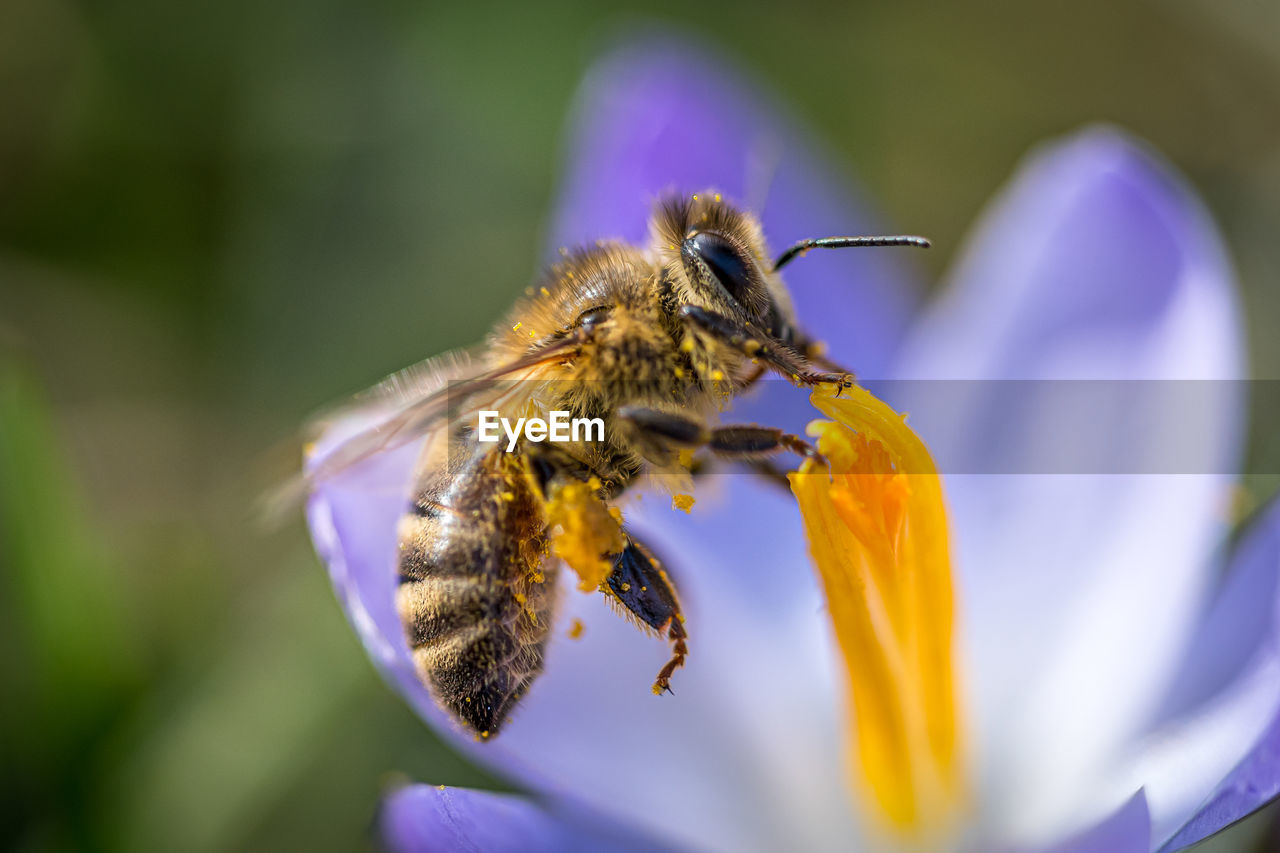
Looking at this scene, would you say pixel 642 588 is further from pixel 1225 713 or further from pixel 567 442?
pixel 1225 713

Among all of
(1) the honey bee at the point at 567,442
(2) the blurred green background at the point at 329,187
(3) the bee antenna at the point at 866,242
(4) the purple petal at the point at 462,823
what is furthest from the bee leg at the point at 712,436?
(2) the blurred green background at the point at 329,187

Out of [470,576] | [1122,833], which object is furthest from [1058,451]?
[470,576]

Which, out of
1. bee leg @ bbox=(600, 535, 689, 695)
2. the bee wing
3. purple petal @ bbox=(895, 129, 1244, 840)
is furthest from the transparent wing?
purple petal @ bbox=(895, 129, 1244, 840)

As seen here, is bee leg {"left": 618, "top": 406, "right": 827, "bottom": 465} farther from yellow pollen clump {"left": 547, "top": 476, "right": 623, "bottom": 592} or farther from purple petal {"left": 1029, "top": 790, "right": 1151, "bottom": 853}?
purple petal {"left": 1029, "top": 790, "right": 1151, "bottom": 853}

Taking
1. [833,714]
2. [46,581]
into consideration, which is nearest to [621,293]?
[833,714]

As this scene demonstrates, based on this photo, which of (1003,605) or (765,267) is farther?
(1003,605)

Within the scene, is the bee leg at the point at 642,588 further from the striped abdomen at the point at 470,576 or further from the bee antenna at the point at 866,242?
the bee antenna at the point at 866,242

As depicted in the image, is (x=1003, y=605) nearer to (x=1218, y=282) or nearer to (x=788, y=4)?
(x=1218, y=282)
